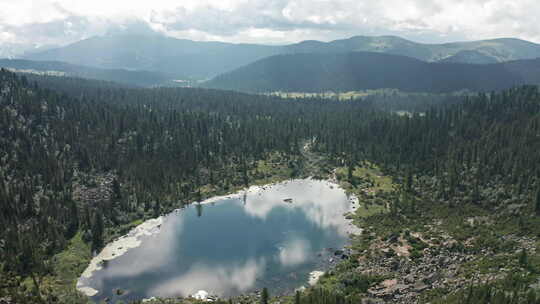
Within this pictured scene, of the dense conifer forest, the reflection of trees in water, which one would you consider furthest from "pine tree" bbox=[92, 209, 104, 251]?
the reflection of trees in water

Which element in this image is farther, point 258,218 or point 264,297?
point 258,218

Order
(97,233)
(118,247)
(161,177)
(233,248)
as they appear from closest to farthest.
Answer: (118,247), (97,233), (233,248), (161,177)

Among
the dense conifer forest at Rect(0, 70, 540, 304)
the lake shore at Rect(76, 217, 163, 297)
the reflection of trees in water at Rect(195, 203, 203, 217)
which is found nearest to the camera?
the lake shore at Rect(76, 217, 163, 297)

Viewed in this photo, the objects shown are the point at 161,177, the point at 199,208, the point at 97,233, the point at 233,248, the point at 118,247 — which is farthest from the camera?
the point at 161,177

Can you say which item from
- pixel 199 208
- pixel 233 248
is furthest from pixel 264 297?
pixel 199 208

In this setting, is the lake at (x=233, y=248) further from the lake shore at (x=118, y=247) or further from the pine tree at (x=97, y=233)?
the pine tree at (x=97, y=233)

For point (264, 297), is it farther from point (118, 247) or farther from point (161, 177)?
point (161, 177)

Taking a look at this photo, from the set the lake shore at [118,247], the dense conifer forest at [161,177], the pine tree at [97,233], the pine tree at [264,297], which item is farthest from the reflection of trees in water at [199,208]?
the pine tree at [264,297]

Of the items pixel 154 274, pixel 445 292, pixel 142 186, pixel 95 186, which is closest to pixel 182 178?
pixel 142 186

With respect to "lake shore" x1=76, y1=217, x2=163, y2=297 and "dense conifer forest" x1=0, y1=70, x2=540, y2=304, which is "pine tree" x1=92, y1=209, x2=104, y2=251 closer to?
"dense conifer forest" x1=0, y1=70, x2=540, y2=304
